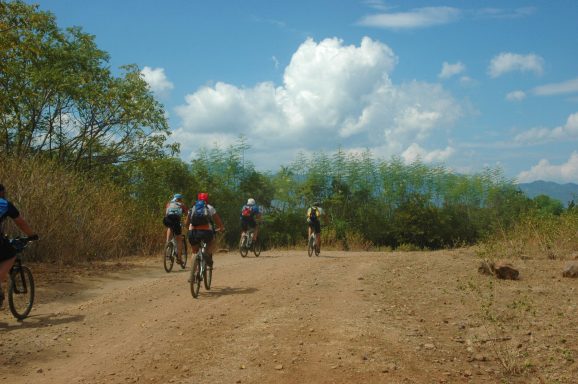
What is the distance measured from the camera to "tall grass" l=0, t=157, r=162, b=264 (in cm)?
1585

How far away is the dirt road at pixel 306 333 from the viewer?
6496mm

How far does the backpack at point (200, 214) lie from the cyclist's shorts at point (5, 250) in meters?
3.52

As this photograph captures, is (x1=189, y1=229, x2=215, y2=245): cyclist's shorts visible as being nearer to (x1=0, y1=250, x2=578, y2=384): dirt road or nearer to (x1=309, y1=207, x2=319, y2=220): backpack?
(x1=0, y1=250, x2=578, y2=384): dirt road

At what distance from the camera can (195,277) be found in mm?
11023

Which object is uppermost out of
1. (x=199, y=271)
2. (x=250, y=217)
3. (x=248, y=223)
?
(x=250, y=217)

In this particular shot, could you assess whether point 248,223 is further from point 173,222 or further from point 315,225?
point 173,222

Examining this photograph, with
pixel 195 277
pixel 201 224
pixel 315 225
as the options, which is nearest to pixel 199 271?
pixel 195 277

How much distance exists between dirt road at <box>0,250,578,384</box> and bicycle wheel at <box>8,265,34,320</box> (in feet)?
0.70

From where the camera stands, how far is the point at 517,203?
40625 millimetres

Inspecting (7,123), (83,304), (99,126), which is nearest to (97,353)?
(83,304)

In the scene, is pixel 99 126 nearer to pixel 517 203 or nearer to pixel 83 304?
pixel 83 304

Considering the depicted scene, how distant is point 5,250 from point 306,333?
5.04 m

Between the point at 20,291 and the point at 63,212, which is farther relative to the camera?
the point at 63,212

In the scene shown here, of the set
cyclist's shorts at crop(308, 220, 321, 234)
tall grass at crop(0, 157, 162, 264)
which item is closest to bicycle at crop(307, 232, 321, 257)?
cyclist's shorts at crop(308, 220, 321, 234)
